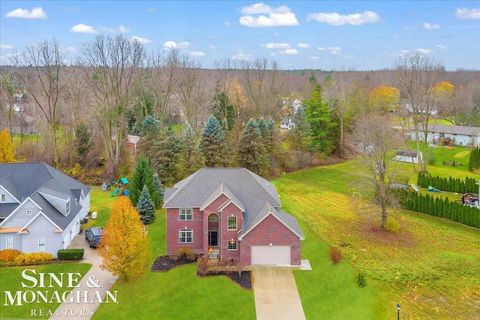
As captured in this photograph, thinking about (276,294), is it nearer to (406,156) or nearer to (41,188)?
(41,188)

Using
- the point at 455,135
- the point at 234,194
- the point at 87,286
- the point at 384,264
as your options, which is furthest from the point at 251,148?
the point at 455,135

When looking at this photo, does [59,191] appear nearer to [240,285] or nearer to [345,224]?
[240,285]

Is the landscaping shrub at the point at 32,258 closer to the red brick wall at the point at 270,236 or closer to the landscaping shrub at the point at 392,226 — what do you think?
the red brick wall at the point at 270,236

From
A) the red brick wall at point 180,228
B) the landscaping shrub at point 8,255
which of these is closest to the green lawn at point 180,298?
the red brick wall at point 180,228

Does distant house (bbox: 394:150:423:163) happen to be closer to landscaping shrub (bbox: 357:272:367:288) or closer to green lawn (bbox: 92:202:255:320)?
landscaping shrub (bbox: 357:272:367:288)

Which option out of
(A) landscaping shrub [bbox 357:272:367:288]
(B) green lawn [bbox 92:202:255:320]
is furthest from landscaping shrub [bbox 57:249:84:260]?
(A) landscaping shrub [bbox 357:272:367:288]

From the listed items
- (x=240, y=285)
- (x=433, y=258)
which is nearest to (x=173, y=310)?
(x=240, y=285)

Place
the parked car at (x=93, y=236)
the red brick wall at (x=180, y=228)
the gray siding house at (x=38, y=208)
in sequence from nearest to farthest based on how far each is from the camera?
the gray siding house at (x=38, y=208) < the red brick wall at (x=180, y=228) < the parked car at (x=93, y=236)
